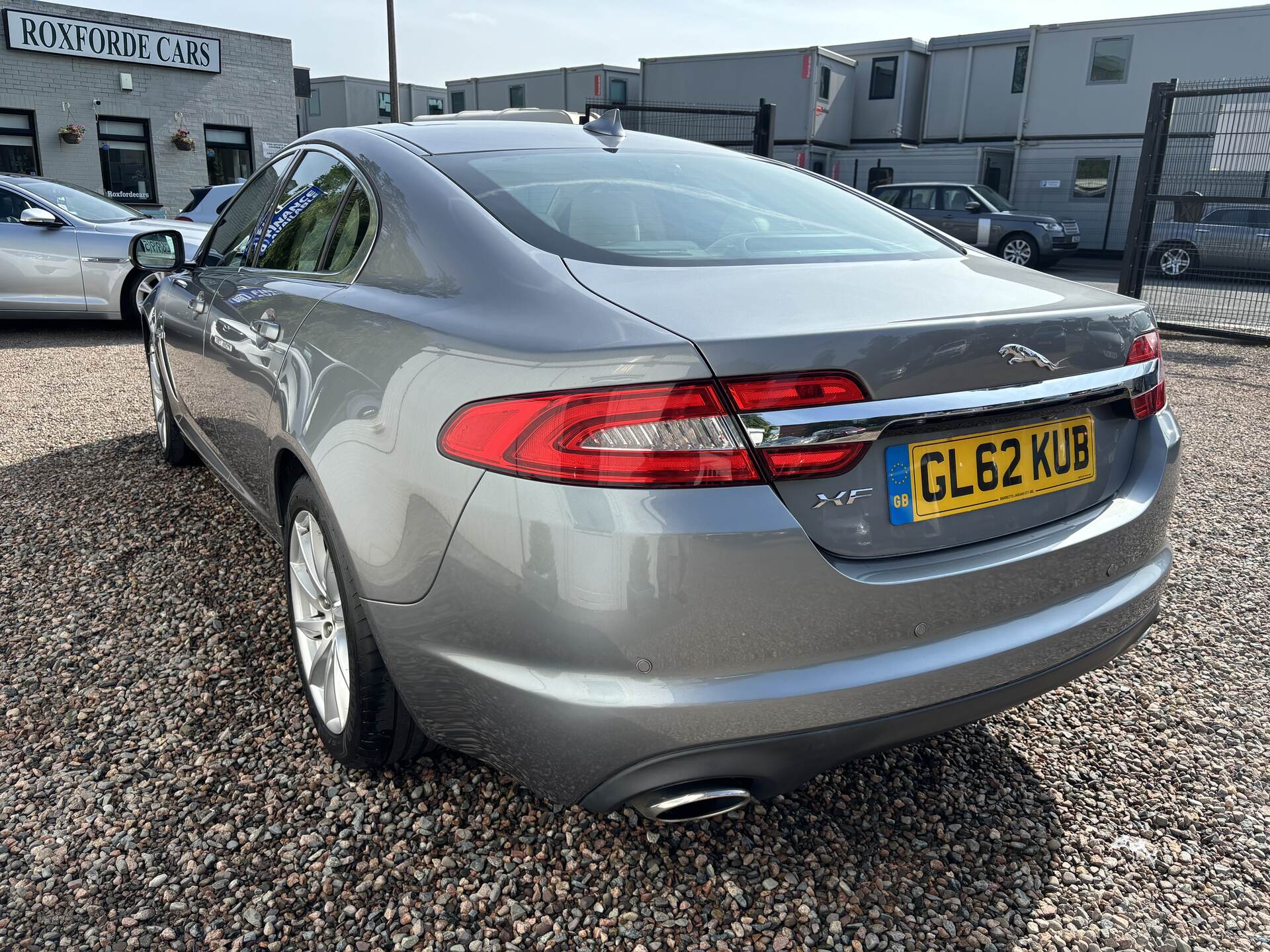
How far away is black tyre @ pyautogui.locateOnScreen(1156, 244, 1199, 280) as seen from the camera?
9.58m

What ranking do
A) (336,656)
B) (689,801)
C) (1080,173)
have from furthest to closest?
(1080,173), (336,656), (689,801)

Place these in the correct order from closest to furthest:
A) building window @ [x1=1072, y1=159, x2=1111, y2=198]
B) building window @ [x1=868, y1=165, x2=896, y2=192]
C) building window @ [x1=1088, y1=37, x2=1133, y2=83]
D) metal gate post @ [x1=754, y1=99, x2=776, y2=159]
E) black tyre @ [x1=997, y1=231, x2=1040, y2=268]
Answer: metal gate post @ [x1=754, y1=99, x2=776, y2=159] < black tyre @ [x1=997, y1=231, x2=1040, y2=268] < building window @ [x1=1088, y1=37, x2=1133, y2=83] < building window @ [x1=1072, y1=159, x2=1111, y2=198] < building window @ [x1=868, y1=165, x2=896, y2=192]

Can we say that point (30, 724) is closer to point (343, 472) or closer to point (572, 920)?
point (343, 472)

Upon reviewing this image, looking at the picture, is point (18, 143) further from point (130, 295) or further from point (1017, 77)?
point (1017, 77)

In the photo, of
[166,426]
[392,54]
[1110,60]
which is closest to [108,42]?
[392,54]

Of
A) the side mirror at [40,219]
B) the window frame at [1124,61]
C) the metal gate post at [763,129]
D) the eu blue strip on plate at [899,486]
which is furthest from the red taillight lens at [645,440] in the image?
the window frame at [1124,61]

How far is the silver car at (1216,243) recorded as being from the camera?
353 inches

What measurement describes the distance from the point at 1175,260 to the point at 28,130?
59.1 feet

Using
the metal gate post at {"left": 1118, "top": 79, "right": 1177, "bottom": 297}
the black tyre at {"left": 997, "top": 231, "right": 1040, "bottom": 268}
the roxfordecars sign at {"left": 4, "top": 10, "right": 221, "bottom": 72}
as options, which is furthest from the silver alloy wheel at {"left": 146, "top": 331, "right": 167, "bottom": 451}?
the black tyre at {"left": 997, "top": 231, "right": 1040, "bottom": 268}

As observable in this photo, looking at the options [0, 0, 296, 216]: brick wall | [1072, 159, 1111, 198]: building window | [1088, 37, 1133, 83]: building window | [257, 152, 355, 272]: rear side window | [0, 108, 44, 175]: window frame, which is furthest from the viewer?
[1072, 159, 1111, 198]: building window

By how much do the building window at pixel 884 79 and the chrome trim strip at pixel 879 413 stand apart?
Result: 25.1 meters

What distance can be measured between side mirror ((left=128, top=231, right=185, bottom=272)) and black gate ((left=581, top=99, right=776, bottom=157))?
7.16m

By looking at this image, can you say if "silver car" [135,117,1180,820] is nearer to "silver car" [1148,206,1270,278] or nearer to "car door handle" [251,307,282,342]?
"car door handle" [251,307,282,342]

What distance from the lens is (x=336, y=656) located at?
2.21 meters
